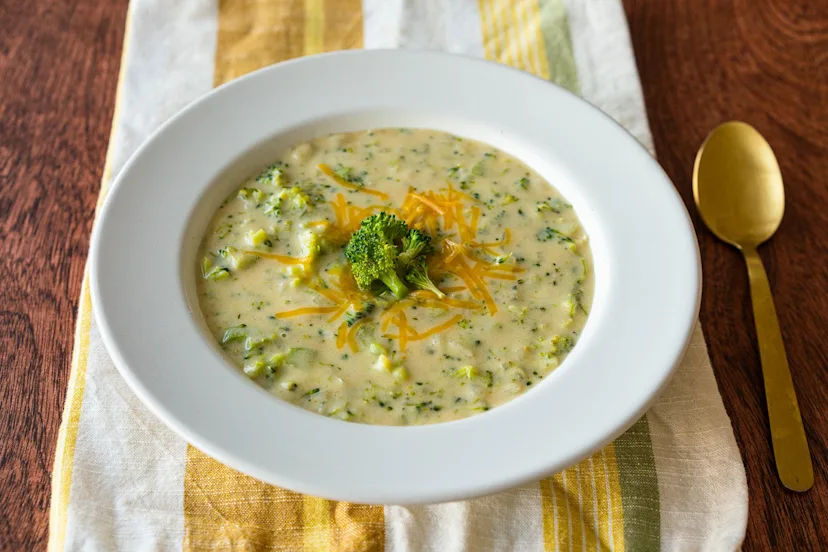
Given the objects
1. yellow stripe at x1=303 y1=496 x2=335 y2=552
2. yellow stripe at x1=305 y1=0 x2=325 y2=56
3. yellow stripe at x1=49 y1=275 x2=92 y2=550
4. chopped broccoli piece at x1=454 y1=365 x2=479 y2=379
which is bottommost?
yellow stripe at x1=303 y1=496 x2=335 y2=552

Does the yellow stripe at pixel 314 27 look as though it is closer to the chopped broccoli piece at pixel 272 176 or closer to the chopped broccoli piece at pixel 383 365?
the chopped broccoli piece at pixel 272 176

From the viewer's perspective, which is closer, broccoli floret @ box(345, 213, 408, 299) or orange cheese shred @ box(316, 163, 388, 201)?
broccoli floret @ box(345, 213, 408, 299)

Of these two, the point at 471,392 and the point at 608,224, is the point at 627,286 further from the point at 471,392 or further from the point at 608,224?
the point at 471,392

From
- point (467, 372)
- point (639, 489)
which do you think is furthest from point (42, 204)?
point (639, 489)

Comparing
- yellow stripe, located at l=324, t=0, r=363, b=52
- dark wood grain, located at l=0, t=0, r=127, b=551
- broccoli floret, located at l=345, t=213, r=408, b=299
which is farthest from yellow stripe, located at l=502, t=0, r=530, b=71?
dark wood grain, located at l=0, t=0, r=127, b=551

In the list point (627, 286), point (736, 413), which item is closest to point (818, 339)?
point (736, 413)

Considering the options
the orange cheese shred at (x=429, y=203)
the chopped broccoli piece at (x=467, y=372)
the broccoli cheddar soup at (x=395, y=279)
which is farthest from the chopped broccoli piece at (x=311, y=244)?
the chopped broccoli piece at (x=467, y=372)

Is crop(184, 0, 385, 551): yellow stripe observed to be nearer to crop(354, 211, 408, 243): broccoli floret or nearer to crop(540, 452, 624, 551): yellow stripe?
crop(540, 452, 624, 551): yellow stripe
